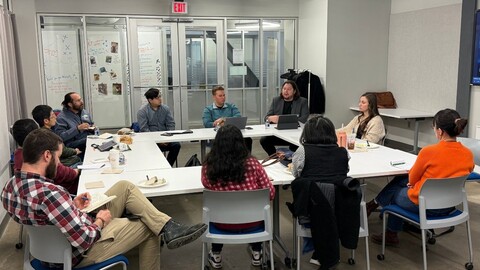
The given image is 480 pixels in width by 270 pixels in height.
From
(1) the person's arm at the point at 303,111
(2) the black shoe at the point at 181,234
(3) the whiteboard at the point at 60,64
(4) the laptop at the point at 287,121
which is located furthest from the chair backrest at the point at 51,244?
(3) the whiteboard at the point at 60,64

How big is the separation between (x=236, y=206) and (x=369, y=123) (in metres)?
2.37

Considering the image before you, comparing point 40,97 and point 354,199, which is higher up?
point 40,97

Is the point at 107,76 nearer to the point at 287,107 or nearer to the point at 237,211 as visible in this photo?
the point at 287,107

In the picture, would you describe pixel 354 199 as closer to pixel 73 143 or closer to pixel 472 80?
pixel 73 143

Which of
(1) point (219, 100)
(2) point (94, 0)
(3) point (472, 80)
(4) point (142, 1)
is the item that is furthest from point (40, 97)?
(3) point (472, 80)

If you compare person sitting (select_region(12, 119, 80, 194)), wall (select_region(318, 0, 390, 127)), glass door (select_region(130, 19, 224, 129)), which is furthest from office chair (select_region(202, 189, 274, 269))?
glass door (select_region(130, 19, 224, 129))

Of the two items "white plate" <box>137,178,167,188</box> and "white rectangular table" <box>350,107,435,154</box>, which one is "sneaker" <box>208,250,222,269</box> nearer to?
"white plate" <box>137,178,167,188</box>

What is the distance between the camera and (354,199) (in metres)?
2.55

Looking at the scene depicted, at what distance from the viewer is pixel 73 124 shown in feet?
15.2

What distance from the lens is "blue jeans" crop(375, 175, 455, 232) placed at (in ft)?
9.36

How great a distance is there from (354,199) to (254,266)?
94 centimetres

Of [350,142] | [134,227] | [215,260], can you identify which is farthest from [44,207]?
[350,142]

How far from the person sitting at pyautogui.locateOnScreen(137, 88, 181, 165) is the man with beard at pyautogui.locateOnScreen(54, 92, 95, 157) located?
0.68m

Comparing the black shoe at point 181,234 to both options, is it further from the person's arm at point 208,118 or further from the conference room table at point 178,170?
the person's arm at point 208,118
